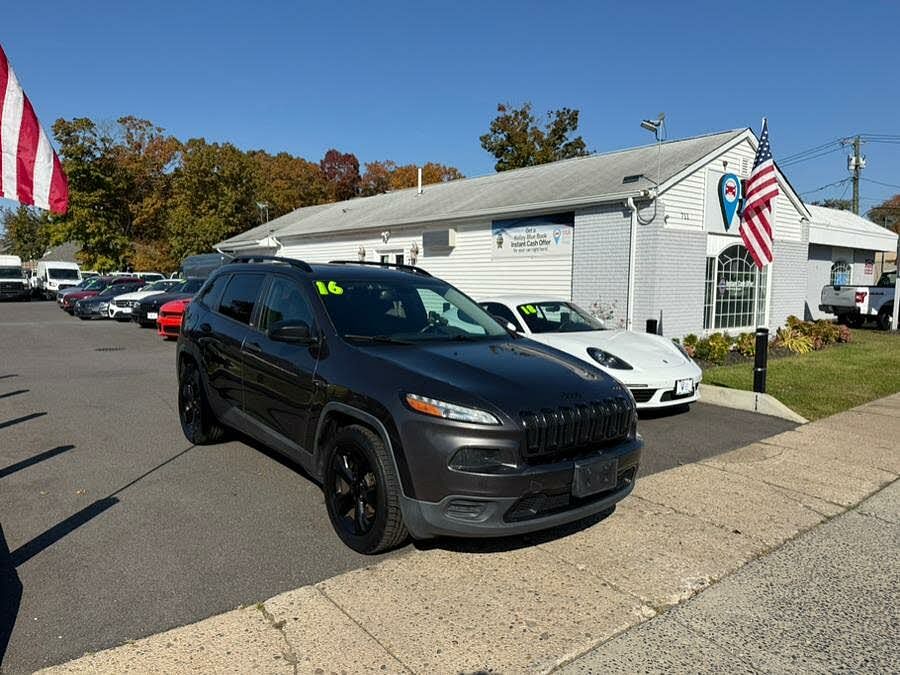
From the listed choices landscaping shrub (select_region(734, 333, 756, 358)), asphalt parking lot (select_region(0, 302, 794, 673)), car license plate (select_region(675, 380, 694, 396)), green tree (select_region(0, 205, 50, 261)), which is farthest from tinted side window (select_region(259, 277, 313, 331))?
green tree (select_region(0, 205, 50, 261))

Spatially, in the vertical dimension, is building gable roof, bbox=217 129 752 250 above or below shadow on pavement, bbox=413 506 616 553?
above

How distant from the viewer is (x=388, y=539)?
11.7 feet

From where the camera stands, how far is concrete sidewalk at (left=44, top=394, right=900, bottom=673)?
2.79 m

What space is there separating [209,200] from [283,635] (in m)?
40.0

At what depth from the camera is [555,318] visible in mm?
8344

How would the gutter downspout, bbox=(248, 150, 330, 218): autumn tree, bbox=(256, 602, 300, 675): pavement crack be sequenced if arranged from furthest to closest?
bbox=(248, 150, 330, 218): autumn tree
the gutter downspout
bbox=(256, 602, 300, 675): pavement crack

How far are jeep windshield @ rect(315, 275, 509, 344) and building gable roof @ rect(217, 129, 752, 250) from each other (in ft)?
26.6

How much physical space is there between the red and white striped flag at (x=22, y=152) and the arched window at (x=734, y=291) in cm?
1231

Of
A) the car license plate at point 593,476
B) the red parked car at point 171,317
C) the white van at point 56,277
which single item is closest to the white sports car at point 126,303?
the red parked car at point 171,317

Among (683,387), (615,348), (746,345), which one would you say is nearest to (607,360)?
(615,348)

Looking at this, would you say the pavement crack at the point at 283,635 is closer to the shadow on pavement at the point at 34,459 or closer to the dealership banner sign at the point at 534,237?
the shadow on pavement at the point at 34,459

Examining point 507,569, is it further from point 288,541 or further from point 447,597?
point 288,541

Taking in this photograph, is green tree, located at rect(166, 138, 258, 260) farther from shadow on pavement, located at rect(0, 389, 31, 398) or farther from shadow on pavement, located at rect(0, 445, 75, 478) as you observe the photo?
shadow on pavement, located at rect(0, 445, 75, 478)

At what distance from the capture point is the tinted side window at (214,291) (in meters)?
5.80
